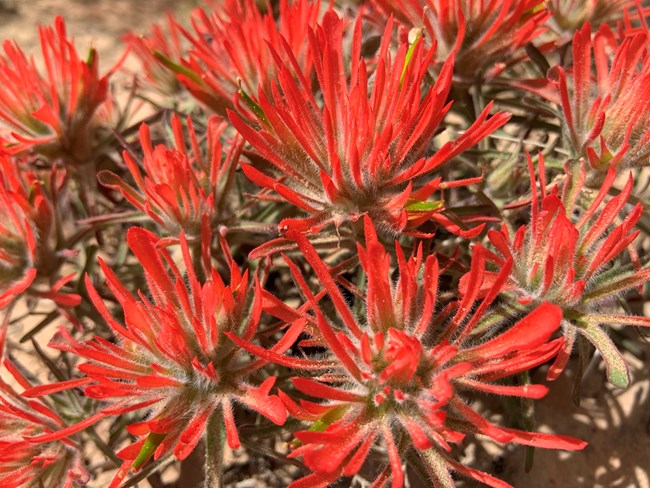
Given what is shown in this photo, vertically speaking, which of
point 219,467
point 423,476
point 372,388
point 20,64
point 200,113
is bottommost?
point 423,476

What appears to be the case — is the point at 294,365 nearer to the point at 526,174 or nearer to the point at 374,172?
the point at 374,172

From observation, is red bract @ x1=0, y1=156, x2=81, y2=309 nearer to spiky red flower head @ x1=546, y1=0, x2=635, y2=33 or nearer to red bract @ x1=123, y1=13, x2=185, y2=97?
red bract @ x1=123, y1=13, x2=185, y2=97

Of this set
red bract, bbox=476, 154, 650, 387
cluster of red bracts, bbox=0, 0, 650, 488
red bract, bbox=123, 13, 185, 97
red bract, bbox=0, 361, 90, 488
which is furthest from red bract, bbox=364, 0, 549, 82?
red bract, bbox=0, 361, 90, 488

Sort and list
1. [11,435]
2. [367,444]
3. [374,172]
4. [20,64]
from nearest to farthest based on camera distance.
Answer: [367,444]
[374,172]
[11,435]
[20,64]

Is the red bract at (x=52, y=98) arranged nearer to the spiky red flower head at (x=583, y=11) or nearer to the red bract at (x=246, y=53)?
the red bract at (x=246, y=53)

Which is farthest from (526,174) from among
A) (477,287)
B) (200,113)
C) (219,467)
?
(200,113)
